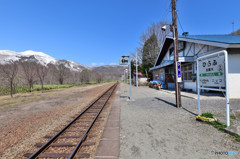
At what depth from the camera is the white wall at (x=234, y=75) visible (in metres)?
8.55

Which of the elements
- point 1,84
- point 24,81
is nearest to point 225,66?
point 1,84

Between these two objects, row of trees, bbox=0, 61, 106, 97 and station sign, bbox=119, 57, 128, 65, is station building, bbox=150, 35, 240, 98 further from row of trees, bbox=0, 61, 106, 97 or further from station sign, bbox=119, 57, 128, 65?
row of trees, bbox=0, 61, 106, 97

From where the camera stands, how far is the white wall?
28.0ft

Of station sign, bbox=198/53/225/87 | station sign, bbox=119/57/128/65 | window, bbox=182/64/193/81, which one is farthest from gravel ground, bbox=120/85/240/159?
window, bbox=182/64/193/81

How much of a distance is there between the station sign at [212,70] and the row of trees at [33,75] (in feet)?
66.4

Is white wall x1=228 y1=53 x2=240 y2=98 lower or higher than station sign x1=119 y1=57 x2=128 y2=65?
lower

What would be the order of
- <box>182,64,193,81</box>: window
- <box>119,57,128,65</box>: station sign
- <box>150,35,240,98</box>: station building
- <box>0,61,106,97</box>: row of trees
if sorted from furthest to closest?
<box>0,61,106,97</box>: row of trees, <box>182,64,193,81</box>: window, <box>119,57,128,65</box>: station sign, <box>150,35,240,98</box>: station building

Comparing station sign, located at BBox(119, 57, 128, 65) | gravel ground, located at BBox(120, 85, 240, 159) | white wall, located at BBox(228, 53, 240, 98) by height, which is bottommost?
gravel ground, located at BBox(120, 85, 240, 159)

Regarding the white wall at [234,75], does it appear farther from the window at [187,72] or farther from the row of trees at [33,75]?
the row of trees at [33,75]

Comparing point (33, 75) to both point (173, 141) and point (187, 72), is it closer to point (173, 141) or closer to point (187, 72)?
point (187, 72)

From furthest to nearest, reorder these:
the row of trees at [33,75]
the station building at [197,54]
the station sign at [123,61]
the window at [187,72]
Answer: the row of trees at [33,75]
the window at [187,72]
the station sign at [123,61]
the station building at [197,54]

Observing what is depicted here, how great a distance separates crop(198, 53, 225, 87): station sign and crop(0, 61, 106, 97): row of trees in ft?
66.4

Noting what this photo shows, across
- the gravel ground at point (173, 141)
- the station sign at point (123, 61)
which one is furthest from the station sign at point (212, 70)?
the station sign at point (123, 61)

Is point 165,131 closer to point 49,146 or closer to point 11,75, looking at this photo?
point 49,146
